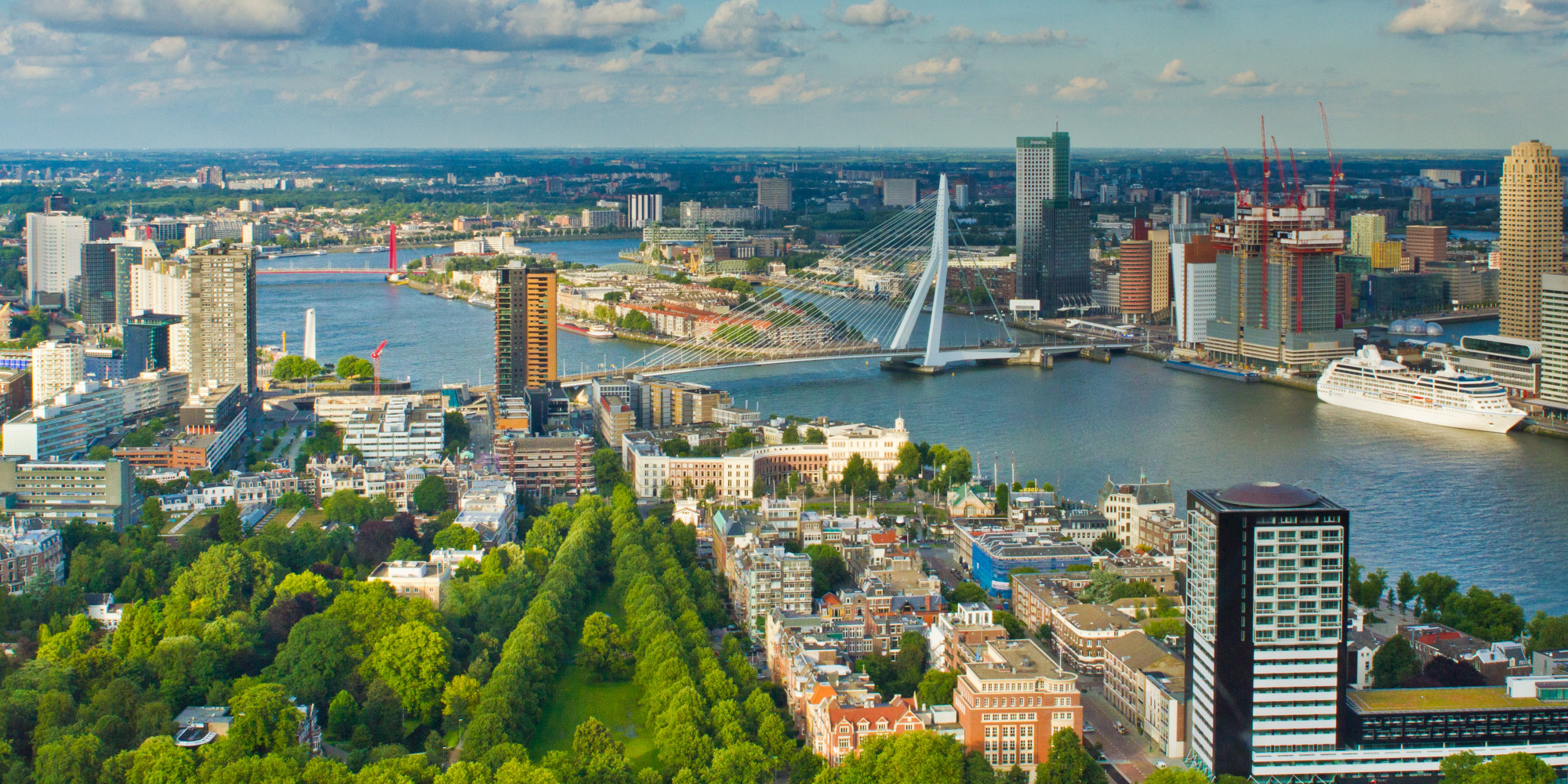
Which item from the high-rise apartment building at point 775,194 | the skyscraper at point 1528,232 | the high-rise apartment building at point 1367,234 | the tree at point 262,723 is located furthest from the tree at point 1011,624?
the high-rise apartment building at point 775,194

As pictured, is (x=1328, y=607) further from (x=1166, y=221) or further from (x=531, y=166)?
(x=531, y=166)

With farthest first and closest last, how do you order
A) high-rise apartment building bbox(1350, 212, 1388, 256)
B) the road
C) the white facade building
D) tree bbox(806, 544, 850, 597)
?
high-rise apartment building bbox(1350, 212, 1388, 256)
the white facade building
tree bbox(806, 544, 850, 597)
the road

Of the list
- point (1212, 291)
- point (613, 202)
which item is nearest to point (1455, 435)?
point (1212, 291)

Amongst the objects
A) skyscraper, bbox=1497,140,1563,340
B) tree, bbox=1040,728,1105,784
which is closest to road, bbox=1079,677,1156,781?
tree, bbox=1040,728,1105,784

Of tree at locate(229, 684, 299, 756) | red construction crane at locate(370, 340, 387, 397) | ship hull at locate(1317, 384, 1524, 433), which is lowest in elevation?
tree at locate(229, 684, 299, 756)

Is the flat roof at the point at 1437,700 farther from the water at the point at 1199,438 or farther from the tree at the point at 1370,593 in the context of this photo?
the water at the point at 1199,438

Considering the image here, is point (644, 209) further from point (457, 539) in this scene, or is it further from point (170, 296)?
point (457, 539)

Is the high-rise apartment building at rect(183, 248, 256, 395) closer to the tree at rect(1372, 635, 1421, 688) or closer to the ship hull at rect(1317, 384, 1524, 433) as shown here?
the ship hull at rect(1317, 384, 1524, 433)
